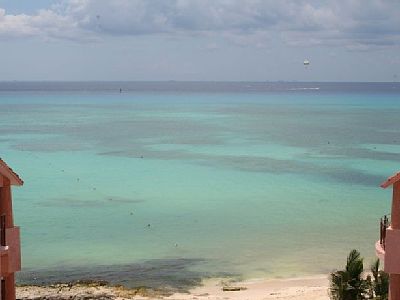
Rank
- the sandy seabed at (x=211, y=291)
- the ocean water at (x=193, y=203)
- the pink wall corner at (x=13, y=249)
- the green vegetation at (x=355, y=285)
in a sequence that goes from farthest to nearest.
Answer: the ocean water at (x=193, y=203) < the sandy seabed at (x=211, y=291) < the green vegetation at (x=355, y=285) < the pink wall corner at (x=13, y=249)

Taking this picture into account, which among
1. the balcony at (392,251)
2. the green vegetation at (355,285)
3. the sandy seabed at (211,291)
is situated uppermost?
the balcony at (392,251)

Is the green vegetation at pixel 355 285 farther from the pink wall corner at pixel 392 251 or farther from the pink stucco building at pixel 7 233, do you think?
the pink stucco building at pixel 7 233

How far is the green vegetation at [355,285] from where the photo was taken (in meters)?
21.4

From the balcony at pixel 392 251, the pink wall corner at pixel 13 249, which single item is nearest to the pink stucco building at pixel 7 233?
the pink wall corner at pixel 13 249

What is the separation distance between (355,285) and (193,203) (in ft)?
101

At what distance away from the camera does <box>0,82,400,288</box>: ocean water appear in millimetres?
36406

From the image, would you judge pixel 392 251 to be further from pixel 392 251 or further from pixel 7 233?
pixel 7 233

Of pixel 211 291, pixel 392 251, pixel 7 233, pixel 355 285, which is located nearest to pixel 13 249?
pixel 7 233

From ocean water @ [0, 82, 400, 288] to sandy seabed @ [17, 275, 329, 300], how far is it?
4.74 ft

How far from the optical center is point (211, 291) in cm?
3148

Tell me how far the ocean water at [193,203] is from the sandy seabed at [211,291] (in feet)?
4.74

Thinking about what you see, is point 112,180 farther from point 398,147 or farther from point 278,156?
point 398,147

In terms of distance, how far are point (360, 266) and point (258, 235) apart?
21098 millimetres

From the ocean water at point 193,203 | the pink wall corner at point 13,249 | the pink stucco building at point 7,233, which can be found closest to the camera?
the pink stucco building at point 7,233
